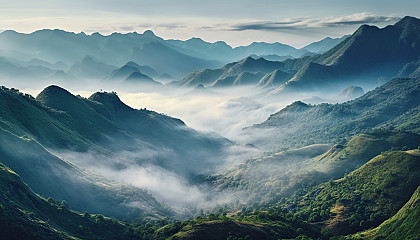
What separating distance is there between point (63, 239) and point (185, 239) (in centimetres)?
6378

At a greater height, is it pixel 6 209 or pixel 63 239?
pixel 6 209

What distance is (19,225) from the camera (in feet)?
587

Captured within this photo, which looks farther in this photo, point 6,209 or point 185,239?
point 185,239

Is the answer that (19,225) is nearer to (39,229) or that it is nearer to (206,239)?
(39,229)

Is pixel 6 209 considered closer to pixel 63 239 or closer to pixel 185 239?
pixel 63 239

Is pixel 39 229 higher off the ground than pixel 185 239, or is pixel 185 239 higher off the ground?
pixel 39 229

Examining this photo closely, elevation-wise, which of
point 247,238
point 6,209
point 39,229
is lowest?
point 247,238

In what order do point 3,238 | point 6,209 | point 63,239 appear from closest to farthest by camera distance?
point 3,238
point 6,209
point 63,239

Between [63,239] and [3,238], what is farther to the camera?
[63,239]

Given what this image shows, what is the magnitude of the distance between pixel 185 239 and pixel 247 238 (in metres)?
33.1

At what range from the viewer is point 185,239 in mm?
198375

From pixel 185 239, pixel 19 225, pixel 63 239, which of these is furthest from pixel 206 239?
pixel 19 225

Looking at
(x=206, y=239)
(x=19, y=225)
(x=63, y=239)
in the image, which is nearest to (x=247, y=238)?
(x=206, y=239)

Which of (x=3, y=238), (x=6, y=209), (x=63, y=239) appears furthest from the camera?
(x=63, y=239)
